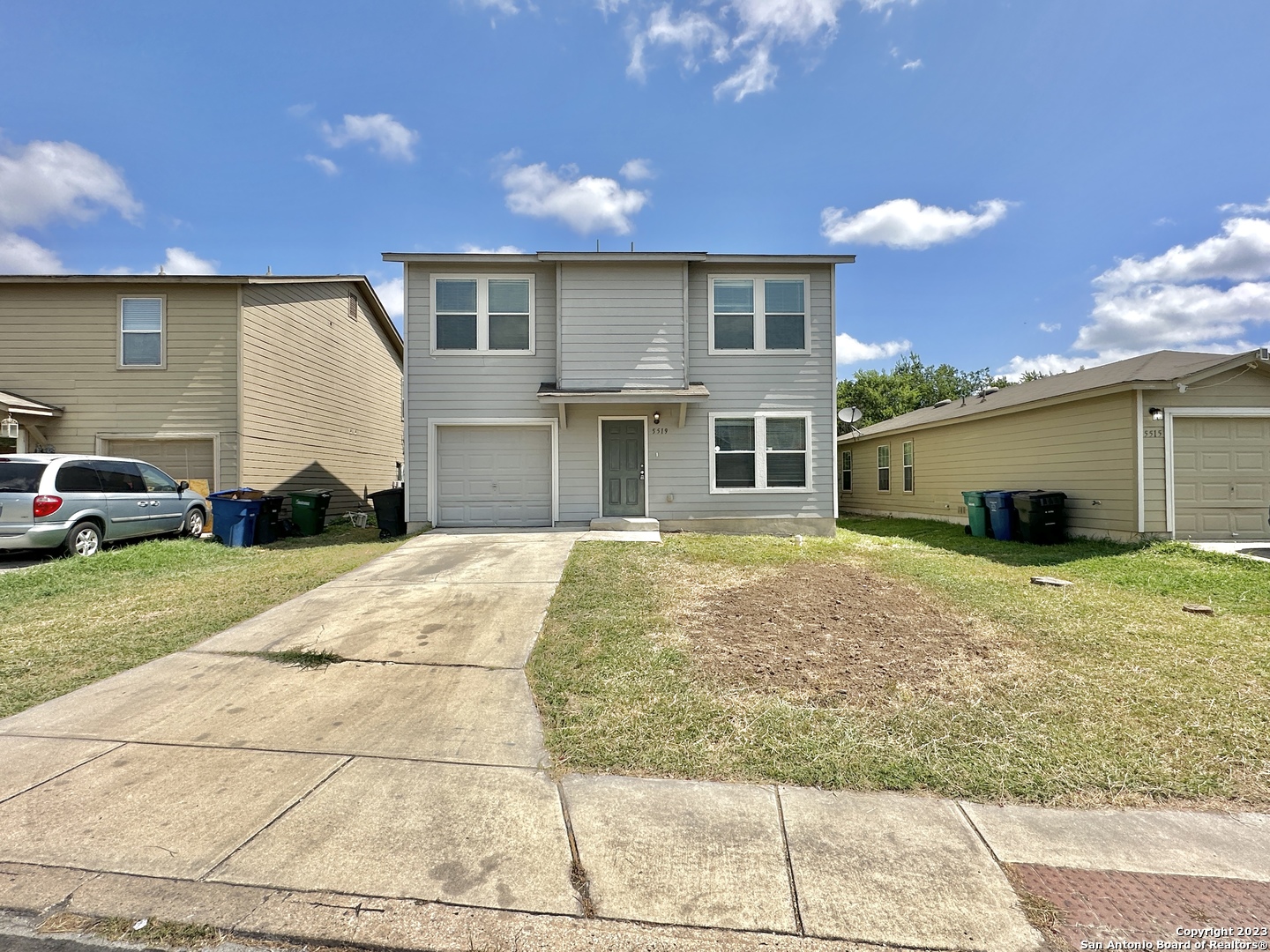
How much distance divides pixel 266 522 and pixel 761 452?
953 cm

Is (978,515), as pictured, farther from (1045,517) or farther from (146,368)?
(146,368)

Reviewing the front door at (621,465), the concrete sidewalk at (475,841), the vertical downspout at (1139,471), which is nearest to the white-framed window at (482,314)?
the front door at (621,465)

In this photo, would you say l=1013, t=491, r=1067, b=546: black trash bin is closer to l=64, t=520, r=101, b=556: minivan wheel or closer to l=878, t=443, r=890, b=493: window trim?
l=878, t=443, r=890, b=493: window trim

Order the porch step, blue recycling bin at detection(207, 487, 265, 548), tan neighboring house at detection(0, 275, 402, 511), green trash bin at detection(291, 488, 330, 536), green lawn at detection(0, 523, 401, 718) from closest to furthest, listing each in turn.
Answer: green lawn at detection(0, 523, 401, 718) → blue recycling bin at detection(207, 487, 265, 548) → the porch step → tan neighboring house at detection(0, 275, 402, 511) → green trash bin at detection(291, 488, 330, 536)

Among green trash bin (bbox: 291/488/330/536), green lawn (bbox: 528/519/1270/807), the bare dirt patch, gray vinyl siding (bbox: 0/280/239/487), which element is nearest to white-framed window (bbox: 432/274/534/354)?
green trash bin (bbox: 291/488/330/536)

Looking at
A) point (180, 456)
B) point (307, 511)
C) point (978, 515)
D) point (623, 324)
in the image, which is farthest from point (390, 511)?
point (978, 515)

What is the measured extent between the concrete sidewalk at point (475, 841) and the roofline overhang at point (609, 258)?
894 centimetres

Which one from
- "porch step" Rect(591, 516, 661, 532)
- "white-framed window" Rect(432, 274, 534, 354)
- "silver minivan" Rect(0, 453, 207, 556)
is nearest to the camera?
"silver minivan" Rect(0, 453, 207, 556)

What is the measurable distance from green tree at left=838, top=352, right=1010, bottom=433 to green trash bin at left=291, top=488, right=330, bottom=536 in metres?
32.7

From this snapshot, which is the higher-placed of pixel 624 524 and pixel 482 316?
pixel 482 316

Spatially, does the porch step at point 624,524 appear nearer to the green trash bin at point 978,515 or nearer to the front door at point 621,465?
the front door at point 621,465

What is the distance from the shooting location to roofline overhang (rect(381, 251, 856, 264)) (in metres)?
10.6

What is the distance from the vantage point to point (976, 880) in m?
2.16

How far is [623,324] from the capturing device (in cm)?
1086
